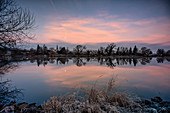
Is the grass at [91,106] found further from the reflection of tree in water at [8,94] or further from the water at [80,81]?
the reflection of tree in water at [8,94]

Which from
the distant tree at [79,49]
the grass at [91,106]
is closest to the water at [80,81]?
the grass at [91,106]

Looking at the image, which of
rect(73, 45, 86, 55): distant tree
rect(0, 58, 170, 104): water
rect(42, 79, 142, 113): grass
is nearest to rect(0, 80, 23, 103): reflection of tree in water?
rect(0, 58, 170, 104): water

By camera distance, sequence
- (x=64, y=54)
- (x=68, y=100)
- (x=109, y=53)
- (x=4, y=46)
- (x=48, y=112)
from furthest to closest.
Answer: (x=64, y=54), (x=109, y=53), (x=4, y=46), (x=68, y=100), (x=48, y=112)

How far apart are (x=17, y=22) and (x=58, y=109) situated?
6856 millimetres

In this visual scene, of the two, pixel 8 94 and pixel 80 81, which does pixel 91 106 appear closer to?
pixel 8 94

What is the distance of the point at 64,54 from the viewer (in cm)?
9494

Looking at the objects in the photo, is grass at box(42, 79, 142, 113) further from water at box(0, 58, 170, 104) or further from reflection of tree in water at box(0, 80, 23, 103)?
reflection of tree in water at box(0, 80, 23, 103)

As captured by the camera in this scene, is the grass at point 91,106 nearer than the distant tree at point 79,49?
Yes

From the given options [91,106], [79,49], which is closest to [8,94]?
[91,106]

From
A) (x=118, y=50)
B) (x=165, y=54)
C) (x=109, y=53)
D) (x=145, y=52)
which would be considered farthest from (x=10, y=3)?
(x=165, y=54)

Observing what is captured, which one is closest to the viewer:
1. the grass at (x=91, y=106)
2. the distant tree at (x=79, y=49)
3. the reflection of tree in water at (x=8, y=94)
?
the grass at (x=91, y=106)

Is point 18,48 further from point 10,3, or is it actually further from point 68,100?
point 68,100

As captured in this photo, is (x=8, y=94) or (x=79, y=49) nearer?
(x=8, y=94)

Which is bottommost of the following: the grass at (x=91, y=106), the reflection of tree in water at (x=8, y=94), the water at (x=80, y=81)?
the water at (x=80, y=81)
